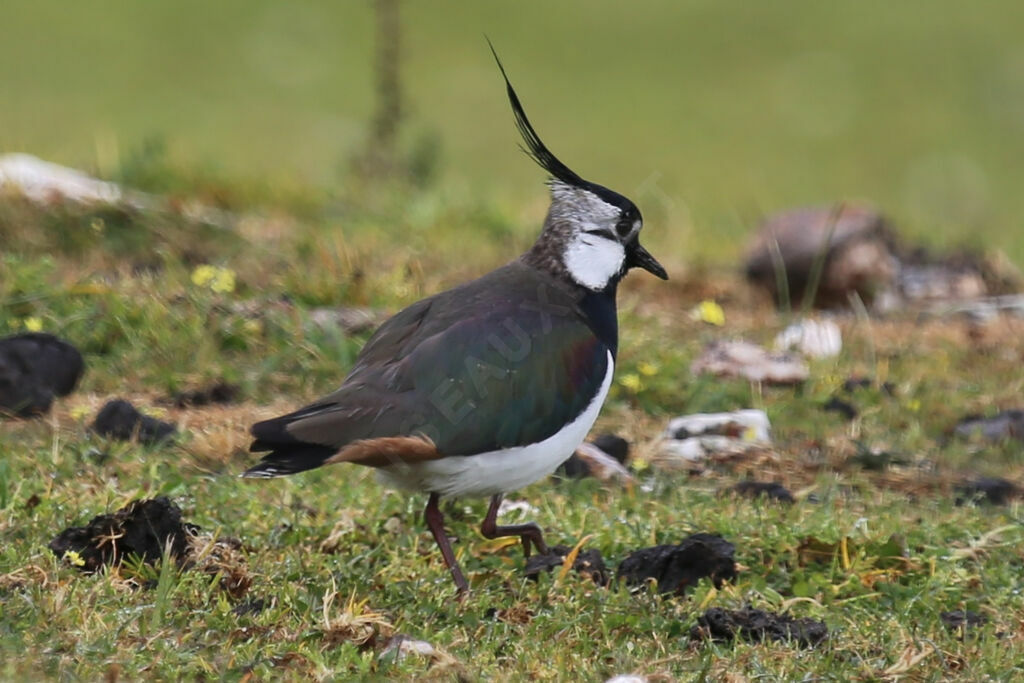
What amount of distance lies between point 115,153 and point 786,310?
4.00m

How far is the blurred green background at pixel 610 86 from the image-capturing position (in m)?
15.8

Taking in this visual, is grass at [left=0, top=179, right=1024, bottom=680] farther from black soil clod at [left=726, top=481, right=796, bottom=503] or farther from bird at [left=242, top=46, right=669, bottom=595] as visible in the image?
bird at [left=242, top=46, right=669, bottom=595]

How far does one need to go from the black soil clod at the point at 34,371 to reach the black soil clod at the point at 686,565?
2.40 metres

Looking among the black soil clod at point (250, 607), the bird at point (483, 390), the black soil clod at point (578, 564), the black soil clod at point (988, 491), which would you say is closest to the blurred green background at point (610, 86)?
the black soil clod at point (988, 491)

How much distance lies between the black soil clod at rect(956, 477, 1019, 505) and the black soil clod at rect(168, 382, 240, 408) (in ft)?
9.07

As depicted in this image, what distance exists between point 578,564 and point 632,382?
1.82m

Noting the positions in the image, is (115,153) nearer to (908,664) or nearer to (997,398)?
(997,398)

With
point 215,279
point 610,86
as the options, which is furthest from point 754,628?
point 610,86

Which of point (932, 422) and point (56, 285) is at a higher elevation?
point (56, 285)

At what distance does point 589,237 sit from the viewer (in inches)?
210

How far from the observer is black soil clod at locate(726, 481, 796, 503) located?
5805 mm

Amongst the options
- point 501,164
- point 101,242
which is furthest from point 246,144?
point 101,242

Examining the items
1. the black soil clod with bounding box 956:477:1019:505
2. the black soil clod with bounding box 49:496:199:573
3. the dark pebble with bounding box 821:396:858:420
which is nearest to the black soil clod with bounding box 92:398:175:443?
the black soil clod with bounding box 49:496:199:573

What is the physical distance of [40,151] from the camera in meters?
9.81
